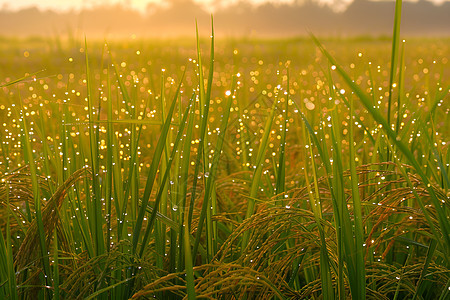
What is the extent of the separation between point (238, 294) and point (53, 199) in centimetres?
42

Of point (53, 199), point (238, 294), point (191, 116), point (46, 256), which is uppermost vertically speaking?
point (191, 116)

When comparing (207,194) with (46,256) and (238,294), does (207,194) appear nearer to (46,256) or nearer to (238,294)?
(238,294)

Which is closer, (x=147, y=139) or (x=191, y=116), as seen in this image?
(x=191, y=116)

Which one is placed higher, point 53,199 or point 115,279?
point 53,199

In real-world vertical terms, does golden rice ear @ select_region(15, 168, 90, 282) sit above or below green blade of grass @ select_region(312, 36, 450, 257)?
below

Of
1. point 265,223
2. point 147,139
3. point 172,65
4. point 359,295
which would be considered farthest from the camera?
point 172,65

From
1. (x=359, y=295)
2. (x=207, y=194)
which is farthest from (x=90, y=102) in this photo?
(x=359, y=295)

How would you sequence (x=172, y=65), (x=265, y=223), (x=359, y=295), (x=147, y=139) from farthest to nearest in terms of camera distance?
(x=172, y=65) < (x=147, y=139) < (x=265, y=223) < (x=359, y=295)

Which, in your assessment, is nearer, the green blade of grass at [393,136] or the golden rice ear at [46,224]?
the green blade of grass at [393,136]

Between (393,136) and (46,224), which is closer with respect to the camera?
(393,136)

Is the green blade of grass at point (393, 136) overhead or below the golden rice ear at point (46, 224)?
overhead

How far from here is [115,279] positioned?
970mm

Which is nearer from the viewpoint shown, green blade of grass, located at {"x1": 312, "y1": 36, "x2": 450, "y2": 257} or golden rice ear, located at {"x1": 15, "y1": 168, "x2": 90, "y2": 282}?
green blade of grass, located at {"x1": 312, "y1": 36, "x2": 450, "y2": 257}

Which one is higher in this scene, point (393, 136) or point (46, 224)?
point (393, 136)
